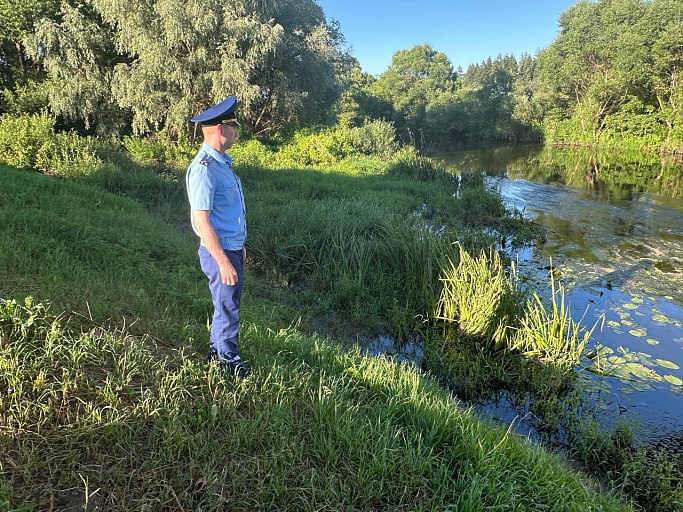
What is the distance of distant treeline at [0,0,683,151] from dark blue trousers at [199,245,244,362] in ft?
40.1

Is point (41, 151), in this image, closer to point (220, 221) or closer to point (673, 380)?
point (220, 221)

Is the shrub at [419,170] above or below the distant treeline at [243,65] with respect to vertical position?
below

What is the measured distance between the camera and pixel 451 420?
270 cm

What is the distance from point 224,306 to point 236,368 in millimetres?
409

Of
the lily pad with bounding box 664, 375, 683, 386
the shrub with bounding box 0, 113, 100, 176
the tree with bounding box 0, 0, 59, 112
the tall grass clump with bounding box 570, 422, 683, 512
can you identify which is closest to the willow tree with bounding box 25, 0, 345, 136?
the tree with bounding box 0, 0, 59, 112

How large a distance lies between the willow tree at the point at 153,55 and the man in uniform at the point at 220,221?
11994 millimetres

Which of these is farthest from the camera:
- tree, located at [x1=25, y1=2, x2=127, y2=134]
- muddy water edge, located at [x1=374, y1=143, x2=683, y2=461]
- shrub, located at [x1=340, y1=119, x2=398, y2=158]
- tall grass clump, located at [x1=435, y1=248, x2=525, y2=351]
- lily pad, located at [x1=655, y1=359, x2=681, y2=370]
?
shrub, located at [x1=340, y1=119, x2=398, y2=158]

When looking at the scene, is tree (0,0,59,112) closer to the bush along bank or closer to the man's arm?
the bush along bank

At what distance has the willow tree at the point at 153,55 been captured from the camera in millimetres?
12695

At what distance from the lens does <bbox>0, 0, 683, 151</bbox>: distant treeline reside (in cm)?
1276

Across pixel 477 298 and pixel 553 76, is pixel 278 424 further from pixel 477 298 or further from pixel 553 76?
pixel 553 76

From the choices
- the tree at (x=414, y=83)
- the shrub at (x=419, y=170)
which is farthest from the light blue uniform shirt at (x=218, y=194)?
the tree at (x=414, y=83)

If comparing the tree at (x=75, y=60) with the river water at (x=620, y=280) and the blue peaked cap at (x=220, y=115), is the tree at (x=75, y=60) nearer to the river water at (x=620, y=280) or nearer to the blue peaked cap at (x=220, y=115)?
the blue peaked cap at (x=220, y=115)

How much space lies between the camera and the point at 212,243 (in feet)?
8.11
